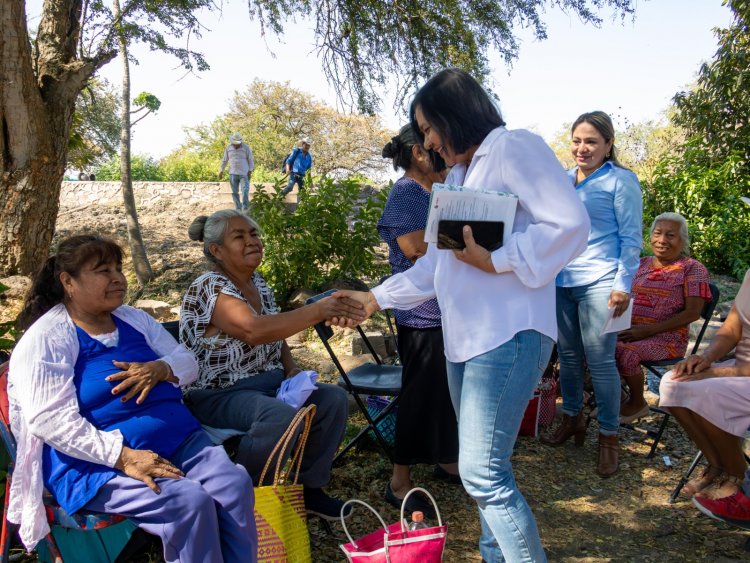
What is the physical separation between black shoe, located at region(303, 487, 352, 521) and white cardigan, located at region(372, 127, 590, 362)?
1.32 metres

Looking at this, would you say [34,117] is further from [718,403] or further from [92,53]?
[718,403]

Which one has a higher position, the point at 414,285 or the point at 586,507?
the point at 414,285

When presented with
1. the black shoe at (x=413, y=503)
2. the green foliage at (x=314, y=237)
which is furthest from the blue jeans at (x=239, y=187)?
the black shoe at (x=413, y=503)

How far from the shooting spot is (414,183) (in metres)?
3.25

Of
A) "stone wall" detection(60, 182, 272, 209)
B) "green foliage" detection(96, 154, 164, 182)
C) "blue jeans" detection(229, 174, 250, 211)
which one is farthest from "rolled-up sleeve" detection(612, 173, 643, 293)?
"green foliage" detection(96, 154, 164, 182)

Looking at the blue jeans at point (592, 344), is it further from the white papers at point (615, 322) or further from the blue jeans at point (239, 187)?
the blue jeans at point (239, 187)

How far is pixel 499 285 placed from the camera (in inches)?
79.4

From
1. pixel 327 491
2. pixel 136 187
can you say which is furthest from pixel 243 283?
pixel 136 187

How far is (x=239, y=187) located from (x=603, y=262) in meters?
10.3

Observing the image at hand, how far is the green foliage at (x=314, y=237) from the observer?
674 cm

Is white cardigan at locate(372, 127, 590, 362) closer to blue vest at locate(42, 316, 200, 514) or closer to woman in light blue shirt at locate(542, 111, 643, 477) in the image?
blue vest at locate(42, 316, 200, 514)

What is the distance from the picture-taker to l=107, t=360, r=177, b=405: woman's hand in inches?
97.5

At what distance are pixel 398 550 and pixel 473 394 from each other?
2.02 ft

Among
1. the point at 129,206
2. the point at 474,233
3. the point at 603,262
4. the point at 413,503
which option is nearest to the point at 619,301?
the point at 603,262
